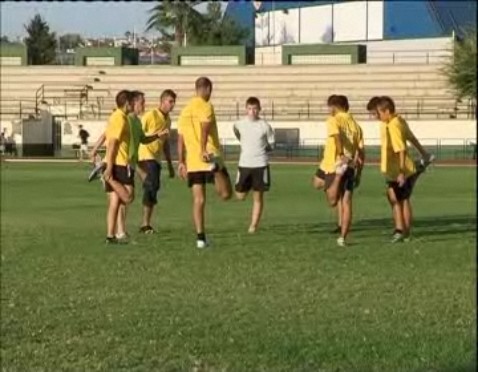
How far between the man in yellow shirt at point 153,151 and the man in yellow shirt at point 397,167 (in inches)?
125

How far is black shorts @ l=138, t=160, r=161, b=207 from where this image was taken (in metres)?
14.9

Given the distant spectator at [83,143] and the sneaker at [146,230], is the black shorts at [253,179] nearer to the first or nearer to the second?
the sneaker at [146,230]

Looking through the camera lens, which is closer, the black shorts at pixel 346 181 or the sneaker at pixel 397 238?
the black shorts at pixel 346 181

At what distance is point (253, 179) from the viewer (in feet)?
48.8

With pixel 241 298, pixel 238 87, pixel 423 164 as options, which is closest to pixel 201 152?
pixel 423 164

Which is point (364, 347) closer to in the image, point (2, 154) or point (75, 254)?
point (75, 254)

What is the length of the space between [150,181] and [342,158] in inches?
122

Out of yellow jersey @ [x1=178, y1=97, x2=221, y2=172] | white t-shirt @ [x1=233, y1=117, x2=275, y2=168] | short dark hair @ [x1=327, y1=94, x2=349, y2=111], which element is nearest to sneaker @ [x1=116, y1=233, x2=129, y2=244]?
yellow jersey @ [x1=178, y1=97, x2=221, y2=172]

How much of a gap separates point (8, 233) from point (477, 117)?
552 inches

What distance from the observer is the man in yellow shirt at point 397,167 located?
10664 mm

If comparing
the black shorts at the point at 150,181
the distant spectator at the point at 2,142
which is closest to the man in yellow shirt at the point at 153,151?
the black shorts at the point at 150,181

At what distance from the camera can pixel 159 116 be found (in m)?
14.7

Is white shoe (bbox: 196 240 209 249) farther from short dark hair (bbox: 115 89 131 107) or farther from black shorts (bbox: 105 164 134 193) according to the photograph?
short dark hair (bbox: 115 89 131 107)

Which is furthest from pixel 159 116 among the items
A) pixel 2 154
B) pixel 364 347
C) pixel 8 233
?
pixel 2 154
